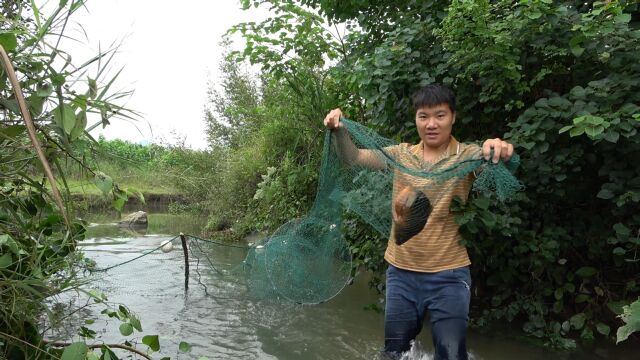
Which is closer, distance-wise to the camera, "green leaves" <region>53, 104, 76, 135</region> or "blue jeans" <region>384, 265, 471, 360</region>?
"green leaves" <region>53, 104, 76, 135</region>

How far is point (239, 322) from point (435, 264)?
277 cm

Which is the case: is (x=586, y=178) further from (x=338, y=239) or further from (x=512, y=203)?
(x=338, y=239)

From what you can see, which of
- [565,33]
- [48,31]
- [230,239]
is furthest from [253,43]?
[230,239]

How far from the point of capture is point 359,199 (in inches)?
134

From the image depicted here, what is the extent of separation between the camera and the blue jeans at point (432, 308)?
7.77ft

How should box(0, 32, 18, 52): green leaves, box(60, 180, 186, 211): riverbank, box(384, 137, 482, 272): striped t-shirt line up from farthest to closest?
1. box(384, 137, 482, 272): striped t-shirt
2. box(60, 180, 186, 211): riverbank
3. box(0, 32, 18, 52): green leaves

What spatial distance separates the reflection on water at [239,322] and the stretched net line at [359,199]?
12.4 inches

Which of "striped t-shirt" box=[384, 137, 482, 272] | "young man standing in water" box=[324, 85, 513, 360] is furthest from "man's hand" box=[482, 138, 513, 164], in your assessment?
"striped t-shirt" box=[384, 137, 482, 272]

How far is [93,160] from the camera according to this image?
6.00 ft

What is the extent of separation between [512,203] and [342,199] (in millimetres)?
1268

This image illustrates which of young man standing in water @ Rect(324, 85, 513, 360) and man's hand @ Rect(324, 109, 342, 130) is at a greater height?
man's hand @ Rect(324, 109, 342, 130)

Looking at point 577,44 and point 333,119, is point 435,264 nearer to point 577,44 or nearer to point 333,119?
point 333,119

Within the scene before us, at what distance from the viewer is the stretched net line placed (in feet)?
8.39

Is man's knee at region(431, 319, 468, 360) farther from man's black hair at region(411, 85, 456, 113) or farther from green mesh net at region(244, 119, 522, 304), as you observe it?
man's black hair at region(411, 85, 456, 113)
